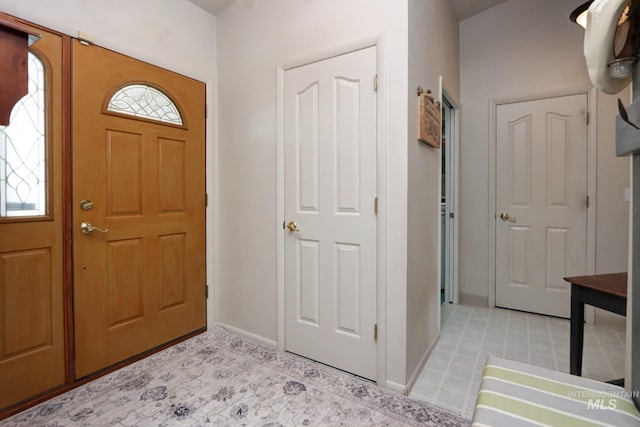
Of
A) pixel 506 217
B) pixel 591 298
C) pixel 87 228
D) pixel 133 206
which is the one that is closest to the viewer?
pixel 591 298

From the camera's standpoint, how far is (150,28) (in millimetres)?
2109

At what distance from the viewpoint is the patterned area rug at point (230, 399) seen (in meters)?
1.52

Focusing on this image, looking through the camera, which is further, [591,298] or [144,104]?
[144,104]

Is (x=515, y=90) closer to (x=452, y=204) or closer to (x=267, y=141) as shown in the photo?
(x=452, y=204)

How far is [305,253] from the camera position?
2096mm

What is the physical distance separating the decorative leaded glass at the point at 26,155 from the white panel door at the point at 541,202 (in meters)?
3.53

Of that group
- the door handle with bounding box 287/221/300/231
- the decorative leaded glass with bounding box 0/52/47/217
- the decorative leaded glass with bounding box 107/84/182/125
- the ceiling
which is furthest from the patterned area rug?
the ceiling

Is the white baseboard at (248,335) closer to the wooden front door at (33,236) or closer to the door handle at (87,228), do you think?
the wooden front door at (33,236)

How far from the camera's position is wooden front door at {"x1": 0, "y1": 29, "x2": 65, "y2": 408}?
156 centimetres

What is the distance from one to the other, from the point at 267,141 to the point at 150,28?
108 cm

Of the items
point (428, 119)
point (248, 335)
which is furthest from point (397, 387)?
point (428, 119)

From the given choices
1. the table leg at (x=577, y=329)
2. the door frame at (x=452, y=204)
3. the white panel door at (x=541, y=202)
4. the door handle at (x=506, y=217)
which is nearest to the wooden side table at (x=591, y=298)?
the table leg at (x=577, y=329)

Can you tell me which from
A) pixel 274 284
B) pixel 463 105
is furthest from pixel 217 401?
pixel 463 105

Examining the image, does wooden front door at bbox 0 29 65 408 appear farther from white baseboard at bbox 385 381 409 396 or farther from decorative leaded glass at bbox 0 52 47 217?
white baseboard at bbox 385 381 409 396
